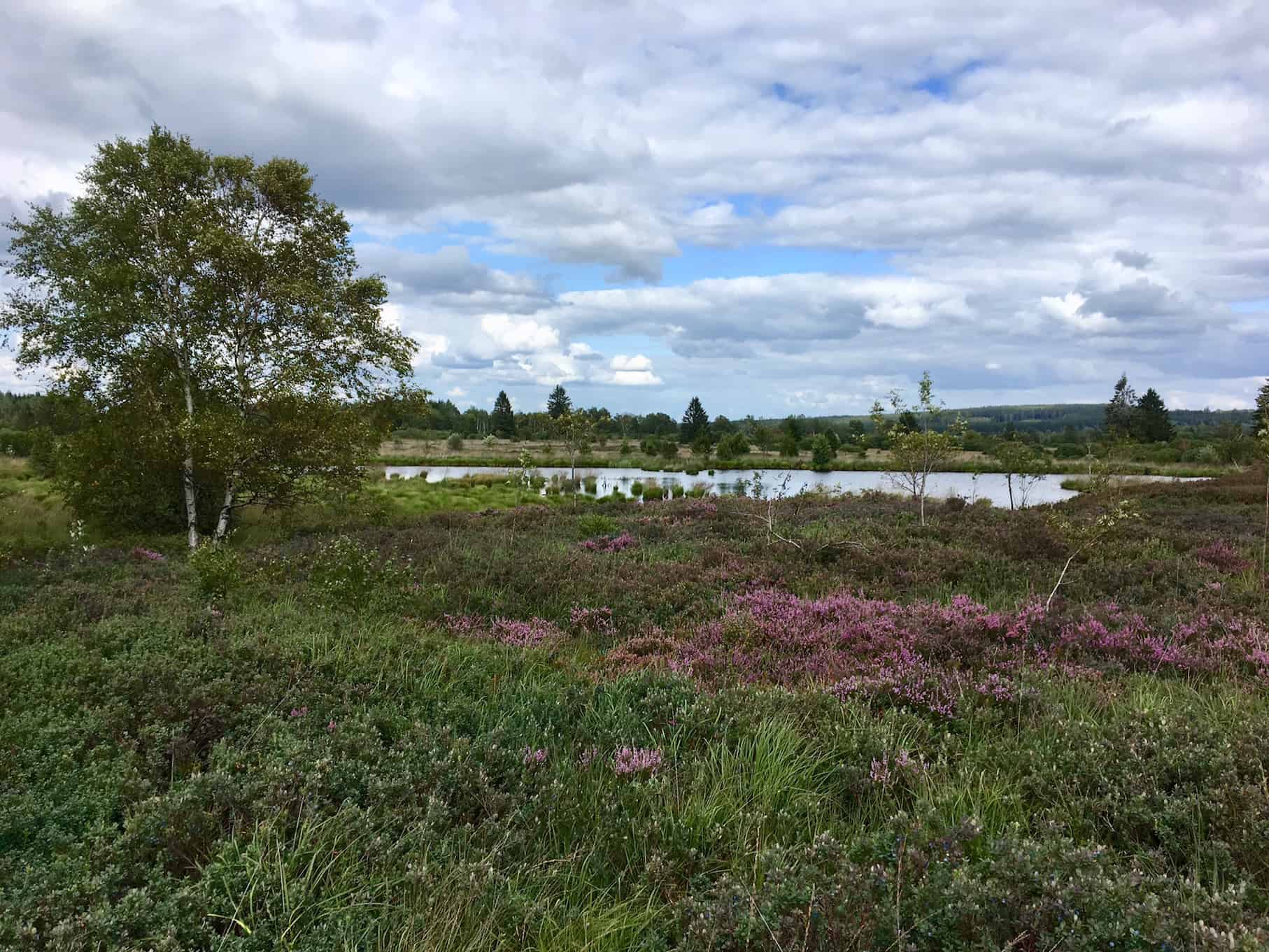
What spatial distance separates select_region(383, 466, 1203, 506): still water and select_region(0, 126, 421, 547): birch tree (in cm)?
1919

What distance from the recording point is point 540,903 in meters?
3.07

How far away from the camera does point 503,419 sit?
4166 inches

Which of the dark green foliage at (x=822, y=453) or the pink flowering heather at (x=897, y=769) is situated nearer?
the pink flowering heather at (x=897, y=769)

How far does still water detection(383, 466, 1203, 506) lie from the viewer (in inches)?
1496

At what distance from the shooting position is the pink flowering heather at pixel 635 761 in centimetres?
425

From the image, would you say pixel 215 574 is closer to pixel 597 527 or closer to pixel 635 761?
pixel 635 761

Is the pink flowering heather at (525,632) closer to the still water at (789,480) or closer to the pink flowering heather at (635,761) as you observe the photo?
the pink flowering heather at (635,761)

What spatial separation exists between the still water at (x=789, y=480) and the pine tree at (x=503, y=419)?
3649 cm

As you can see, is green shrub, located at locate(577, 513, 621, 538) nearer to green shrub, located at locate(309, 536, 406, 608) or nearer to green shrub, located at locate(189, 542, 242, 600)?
green shrub, located at locate(309, 536, 406, 608)

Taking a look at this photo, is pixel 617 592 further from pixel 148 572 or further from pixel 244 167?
pixel 244 167

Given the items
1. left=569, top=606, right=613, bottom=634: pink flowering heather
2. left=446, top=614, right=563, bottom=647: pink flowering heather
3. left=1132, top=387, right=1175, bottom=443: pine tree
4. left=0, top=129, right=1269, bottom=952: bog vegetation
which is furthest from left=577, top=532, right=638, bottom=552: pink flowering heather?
left=1132, top=387, right=1175, bottom=443: pine tree

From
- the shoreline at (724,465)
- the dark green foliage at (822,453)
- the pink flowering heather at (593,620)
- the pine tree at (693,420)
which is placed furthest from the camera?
the pine tree at (693,420)

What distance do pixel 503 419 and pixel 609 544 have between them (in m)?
94.2

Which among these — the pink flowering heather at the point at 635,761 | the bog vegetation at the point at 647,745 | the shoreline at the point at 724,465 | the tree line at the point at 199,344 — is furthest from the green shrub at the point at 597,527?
the shoreline at the point at 724,465
